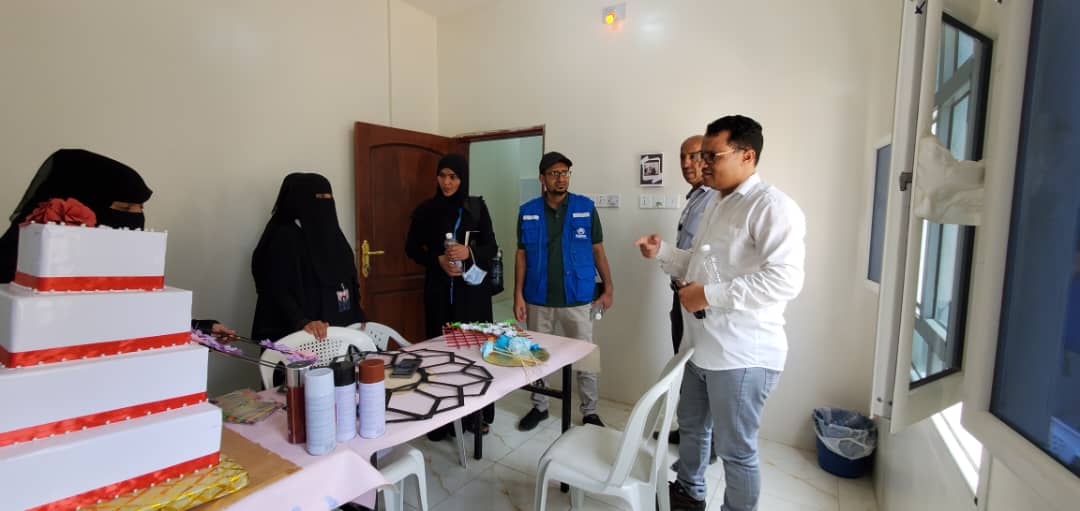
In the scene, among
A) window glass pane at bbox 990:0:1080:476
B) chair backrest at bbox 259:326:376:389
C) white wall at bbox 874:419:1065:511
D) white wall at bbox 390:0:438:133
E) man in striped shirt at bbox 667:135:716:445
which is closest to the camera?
window glass pane at bbox 990:0:1080:476

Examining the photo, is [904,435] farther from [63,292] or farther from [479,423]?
[63,292]

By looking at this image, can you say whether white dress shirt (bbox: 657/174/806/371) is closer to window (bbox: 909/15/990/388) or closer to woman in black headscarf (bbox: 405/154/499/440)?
window (bbox: 909/15/990/388)

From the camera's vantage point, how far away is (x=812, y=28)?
95.3 inches

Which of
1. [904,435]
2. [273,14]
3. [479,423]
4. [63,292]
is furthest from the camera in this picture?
[273,14]

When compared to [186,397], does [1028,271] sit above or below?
above

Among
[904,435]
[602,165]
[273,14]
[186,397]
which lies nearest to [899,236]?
[904,435]

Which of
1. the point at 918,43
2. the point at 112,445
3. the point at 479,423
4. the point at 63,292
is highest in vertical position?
the point at 918,43

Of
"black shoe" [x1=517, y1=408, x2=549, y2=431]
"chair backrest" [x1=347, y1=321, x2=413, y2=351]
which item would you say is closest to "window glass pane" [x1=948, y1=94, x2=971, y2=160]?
"chair backrest" [x1=347, y1=321, x2=413, y2=351]

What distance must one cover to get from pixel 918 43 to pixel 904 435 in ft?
4.66

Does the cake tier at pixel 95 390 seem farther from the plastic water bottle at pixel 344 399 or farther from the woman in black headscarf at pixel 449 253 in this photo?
the woman in black headscarf at pixel 449 253

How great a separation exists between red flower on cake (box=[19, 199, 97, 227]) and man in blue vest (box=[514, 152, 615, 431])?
2047mm

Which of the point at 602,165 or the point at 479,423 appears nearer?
the point at 479,423

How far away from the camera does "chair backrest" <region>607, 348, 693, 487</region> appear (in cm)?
137

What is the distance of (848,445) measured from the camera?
2.22 meters
